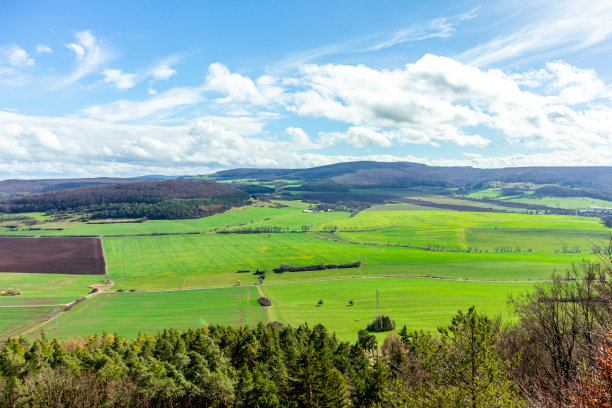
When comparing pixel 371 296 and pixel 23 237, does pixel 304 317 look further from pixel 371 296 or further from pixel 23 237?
pixel 23 237

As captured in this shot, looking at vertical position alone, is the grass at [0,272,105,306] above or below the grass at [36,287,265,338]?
above

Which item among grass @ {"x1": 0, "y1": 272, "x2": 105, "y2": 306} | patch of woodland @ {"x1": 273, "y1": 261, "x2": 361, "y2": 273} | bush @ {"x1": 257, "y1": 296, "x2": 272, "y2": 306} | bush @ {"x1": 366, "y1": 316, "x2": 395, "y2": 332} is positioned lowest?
bush @ {"x1": 366, "y1": 316, "x2": 395, "y2": 332}

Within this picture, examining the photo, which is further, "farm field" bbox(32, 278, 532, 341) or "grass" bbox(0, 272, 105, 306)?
"grass" bbox(0, 272, 105, 306)

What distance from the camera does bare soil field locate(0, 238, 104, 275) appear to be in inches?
4438

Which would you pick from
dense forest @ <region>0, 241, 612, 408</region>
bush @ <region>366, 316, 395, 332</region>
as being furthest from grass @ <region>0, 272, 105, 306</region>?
bush @ <region>366, 316, 395, 332</region>

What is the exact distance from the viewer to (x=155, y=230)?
183375mm

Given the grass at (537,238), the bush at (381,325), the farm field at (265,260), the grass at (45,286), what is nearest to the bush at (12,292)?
the grass at (45,286)

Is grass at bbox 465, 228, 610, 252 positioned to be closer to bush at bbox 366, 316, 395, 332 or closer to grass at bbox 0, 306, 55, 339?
bush at bbox 366, 316, 395, 332

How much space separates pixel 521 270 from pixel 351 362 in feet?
315

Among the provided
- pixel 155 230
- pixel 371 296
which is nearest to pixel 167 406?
pixel 371 296

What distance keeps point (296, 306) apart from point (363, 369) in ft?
144

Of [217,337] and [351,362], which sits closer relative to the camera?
[351,362]

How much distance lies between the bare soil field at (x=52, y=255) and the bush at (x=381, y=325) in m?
96.6

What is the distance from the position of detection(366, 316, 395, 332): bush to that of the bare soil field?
317 ft
